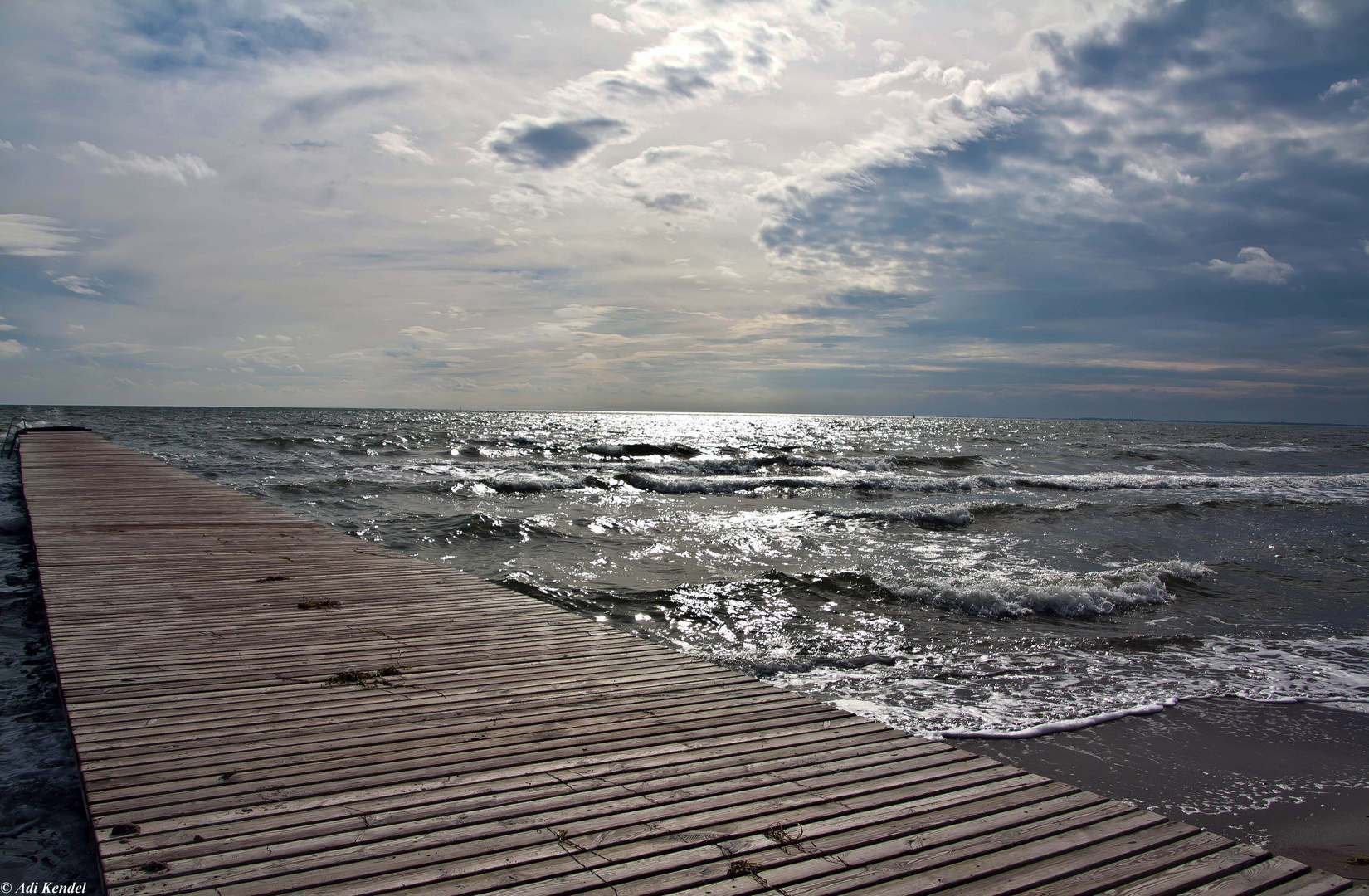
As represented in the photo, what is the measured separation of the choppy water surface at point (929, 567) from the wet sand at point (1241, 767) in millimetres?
344

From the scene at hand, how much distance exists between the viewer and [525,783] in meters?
2.98

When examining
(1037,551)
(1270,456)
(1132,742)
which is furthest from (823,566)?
(1270,456)

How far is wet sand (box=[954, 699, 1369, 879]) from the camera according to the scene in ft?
13.3

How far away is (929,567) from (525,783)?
30.9 feet

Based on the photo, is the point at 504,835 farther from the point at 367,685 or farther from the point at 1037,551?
the point at 1037,551

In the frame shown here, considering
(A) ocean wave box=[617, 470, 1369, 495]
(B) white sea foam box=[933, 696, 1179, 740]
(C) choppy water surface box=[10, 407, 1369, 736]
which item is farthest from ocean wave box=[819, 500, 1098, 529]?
(B) white sea foam box=[933, 696, 1179, 740]

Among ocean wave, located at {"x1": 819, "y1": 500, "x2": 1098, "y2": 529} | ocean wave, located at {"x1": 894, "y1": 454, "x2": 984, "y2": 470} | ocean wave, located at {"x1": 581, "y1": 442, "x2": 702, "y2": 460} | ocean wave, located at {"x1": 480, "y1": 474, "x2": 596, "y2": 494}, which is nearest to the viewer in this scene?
ocean wave, located at {"x1": 819, "y1": 500, "x2": 1098, "y2": 529}

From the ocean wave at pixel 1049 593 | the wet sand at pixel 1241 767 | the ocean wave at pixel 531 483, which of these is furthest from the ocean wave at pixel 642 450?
the wet sand at pixel 1241 767

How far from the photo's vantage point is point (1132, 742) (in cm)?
513

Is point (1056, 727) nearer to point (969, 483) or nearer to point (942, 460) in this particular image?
point (969, 483)

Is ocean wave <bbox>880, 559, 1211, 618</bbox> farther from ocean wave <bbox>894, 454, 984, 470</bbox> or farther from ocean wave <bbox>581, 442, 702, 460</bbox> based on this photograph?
ocean wave <bbox>581, 442, 702, 460</bbox>

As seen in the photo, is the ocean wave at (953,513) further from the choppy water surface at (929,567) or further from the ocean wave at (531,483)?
the ocean wave at (531,483)

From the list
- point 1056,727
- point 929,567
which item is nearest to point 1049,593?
point 929,567

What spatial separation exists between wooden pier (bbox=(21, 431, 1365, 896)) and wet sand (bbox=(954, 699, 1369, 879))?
1781 millimetres
